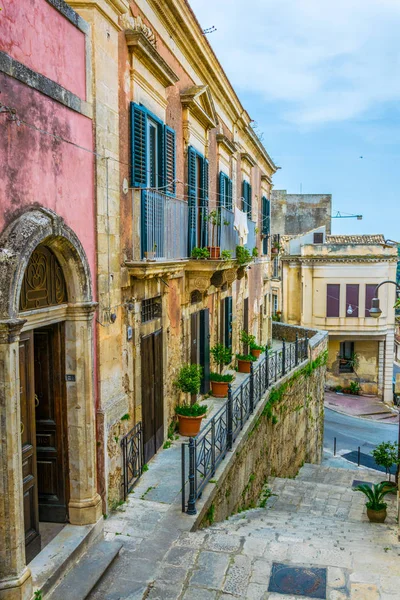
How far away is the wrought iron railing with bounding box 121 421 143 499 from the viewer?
7.48 m

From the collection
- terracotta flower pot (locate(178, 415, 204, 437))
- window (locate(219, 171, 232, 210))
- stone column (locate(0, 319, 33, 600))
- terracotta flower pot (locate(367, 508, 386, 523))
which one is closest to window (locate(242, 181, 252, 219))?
window (locate(219, 171, 232, 210))

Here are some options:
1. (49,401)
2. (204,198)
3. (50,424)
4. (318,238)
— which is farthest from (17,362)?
(318,238)

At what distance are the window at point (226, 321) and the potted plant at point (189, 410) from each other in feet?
15.3

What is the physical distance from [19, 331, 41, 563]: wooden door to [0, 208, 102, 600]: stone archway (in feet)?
1.24

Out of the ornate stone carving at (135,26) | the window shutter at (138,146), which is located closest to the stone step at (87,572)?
the window shutter at (138,146)

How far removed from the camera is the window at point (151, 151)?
26.1 feet

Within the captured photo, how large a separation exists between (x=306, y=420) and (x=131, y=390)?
442 inches

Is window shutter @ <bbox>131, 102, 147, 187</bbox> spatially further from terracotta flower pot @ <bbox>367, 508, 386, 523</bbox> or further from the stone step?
terracotta flower pot @ <bbox>367, 508, 386, 523</bbox>

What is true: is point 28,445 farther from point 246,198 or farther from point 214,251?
point 246,198

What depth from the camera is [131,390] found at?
8148mm

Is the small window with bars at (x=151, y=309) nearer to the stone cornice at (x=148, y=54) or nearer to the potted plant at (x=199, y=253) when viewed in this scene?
the potted plant at (x=199, y=253)

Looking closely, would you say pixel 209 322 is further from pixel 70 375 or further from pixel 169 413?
pixel 70 375

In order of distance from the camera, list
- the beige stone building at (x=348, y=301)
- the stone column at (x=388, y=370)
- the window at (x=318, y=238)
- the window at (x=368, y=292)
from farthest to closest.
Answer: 1. the window at (x=318, y=238)
2. the stone column at (x=388, y=370)
3. the beige stone building at (x=348, y=301)
4. the window at (x=368, y=292)

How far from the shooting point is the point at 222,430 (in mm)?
9414
